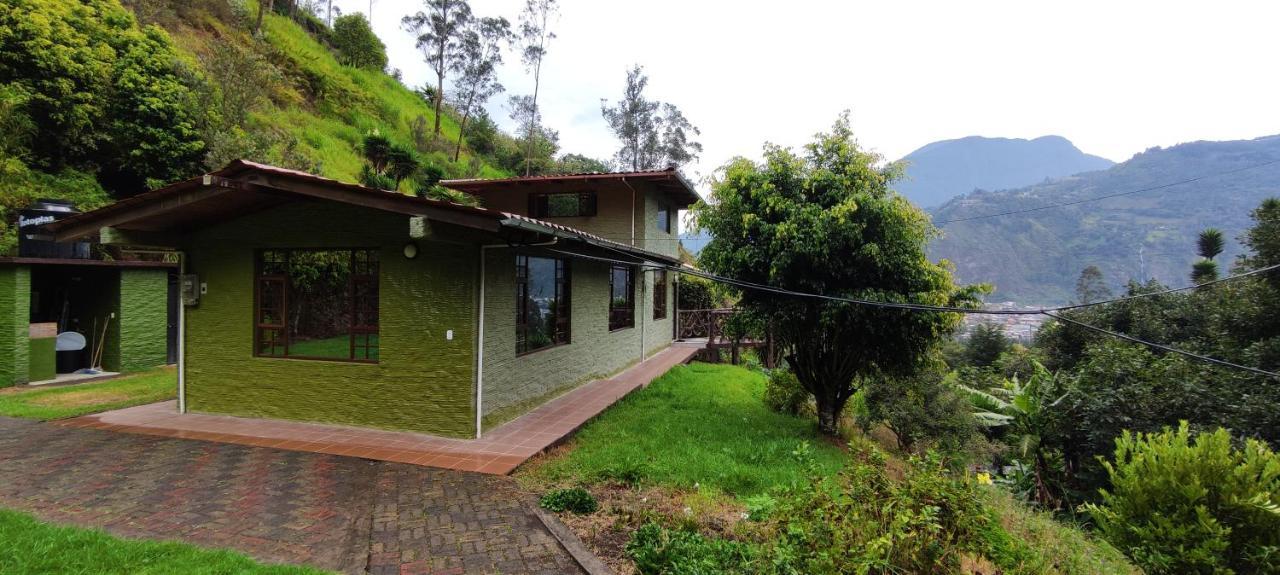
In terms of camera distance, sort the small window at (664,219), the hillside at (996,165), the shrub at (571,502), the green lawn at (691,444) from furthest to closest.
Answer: the hillside at (996,165) → the small window at (664,219) → the green lawn at (691,444) → the shrub at (571,502)

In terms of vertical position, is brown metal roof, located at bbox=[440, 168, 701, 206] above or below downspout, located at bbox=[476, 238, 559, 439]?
above

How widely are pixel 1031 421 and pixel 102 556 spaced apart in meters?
12.9

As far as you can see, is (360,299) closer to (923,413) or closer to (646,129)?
(923,413)

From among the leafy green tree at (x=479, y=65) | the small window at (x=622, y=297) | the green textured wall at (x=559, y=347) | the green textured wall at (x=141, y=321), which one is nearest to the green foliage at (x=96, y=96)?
the green textured wall at (x=141, y=321)

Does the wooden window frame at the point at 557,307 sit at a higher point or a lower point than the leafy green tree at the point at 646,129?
lower

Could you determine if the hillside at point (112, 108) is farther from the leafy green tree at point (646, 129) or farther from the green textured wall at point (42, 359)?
the leafy green tree at point (646, 129)

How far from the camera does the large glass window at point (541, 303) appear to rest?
8539mm

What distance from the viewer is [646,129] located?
127 ft

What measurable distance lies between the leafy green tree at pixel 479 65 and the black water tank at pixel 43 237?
22.0 metres

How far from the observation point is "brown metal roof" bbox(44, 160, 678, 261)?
19.8 ft

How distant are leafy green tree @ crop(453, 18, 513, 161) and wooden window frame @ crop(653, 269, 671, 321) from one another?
19.9m

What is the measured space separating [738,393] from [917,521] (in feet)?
26.9

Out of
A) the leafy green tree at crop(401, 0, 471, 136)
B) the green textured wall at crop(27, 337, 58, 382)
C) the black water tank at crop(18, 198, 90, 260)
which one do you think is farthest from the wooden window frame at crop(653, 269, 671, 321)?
the leafy green tree at crop(401, 0, 471, 136)

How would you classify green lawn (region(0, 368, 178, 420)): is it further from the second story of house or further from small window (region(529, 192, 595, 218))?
small window (region(529, 192, 595, 218))
